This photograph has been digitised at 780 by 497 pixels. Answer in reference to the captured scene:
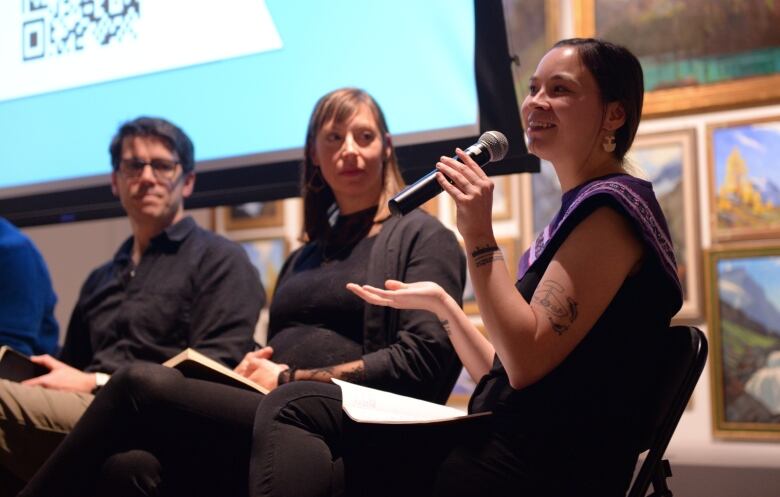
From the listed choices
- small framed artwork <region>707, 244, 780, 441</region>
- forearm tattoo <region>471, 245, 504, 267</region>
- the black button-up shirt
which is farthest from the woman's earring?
small framed artwork <region>707, 244, 780, 441</region>

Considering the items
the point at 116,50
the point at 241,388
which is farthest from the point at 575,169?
the point at 116,50

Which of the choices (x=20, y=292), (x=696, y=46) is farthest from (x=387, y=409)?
(x=696, y=46)

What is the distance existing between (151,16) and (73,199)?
650 millimetres

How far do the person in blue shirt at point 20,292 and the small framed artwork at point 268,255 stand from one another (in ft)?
3.38

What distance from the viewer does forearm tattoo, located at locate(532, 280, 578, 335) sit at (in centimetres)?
125

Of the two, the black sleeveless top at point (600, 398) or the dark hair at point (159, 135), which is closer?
the black sleeveless top at point (600, 398)

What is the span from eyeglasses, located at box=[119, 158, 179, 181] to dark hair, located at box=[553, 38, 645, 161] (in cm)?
137

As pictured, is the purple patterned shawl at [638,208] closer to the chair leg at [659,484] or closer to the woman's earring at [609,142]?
the woman's earring at [609,142]

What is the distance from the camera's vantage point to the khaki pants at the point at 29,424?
6.50ft

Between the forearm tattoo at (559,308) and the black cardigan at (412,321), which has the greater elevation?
the forearm tattoo at (559,308)

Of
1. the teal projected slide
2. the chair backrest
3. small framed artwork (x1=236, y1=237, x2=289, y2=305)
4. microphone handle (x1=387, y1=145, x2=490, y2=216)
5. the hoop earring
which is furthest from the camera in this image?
small framed artwork (x1=236, y1=237, x2=289, y2=305)

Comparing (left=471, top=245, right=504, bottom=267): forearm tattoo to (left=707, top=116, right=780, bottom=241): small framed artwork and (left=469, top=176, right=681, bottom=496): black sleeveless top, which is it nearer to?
(left=469, top=176, right=681, bottom=496): black sleeveless top

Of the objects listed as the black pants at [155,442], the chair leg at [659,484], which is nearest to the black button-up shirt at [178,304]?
the black pants at [155,442]

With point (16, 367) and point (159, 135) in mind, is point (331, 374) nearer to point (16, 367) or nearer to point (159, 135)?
point (16, 367)
